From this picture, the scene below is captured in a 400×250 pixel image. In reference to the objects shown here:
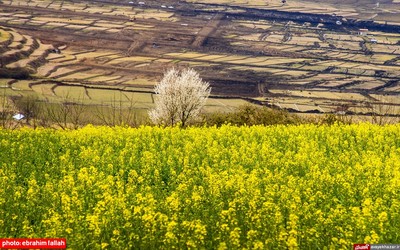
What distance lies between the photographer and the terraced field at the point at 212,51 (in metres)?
66.3

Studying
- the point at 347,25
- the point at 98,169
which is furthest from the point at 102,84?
the point at 347,25

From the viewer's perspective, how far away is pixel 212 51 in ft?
306

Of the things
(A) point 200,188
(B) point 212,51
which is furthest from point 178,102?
(B) point 212,51

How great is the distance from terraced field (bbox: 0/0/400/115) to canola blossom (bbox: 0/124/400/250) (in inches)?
1506

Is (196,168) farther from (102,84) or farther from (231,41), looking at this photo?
(231,41)

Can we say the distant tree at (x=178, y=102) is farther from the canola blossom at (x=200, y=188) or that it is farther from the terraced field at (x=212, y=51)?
the canola blossom at (x=200, y=188)

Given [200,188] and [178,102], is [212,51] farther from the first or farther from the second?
[200,188]

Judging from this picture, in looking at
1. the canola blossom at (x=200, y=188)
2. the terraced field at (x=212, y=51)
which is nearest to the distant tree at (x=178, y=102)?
the terraced field at (x=212, y=51)

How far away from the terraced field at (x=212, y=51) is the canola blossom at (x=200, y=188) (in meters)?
38.3

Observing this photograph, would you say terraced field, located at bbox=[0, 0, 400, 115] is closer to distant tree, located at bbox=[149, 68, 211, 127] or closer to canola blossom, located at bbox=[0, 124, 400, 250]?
distant tree, located at bbox=[149, 68, 211, 127]

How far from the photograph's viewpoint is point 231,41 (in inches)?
4035

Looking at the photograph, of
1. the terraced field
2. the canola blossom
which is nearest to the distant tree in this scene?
the terraced field

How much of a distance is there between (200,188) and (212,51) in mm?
80976

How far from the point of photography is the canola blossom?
11398 mm
